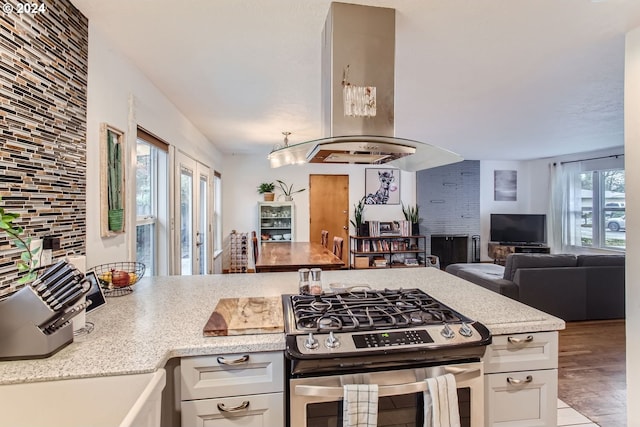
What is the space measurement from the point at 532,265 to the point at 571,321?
0.96 metres

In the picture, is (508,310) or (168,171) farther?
A: (168,171)

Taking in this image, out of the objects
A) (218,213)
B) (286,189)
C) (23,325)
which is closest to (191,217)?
(218,213)

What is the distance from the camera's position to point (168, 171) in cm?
312

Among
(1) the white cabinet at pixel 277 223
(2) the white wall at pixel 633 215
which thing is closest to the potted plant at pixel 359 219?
(1) the white cabinet at pixel 277 223

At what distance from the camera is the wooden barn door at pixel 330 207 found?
Result: 662cm

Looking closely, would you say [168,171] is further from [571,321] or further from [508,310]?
[571,321]

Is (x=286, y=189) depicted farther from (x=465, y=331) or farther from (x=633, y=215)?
(x=465, y=331)

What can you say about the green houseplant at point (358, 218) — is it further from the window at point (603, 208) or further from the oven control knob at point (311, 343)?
the oven control knob at point (311, 343)

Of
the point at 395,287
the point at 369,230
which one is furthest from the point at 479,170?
the point at 395,287

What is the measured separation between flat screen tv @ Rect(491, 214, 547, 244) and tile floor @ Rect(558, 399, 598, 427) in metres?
5.15

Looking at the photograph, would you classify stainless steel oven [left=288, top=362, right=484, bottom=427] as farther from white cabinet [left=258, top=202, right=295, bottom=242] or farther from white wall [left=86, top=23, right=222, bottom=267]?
white cabinet [left=258, top=202, right=295, bottom=242]

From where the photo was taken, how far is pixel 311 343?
115 cm

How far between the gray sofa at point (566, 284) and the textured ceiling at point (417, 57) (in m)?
1.60

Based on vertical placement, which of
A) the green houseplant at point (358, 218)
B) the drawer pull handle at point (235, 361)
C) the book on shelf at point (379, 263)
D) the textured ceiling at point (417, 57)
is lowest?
the book on shelf at point (379, 263)
